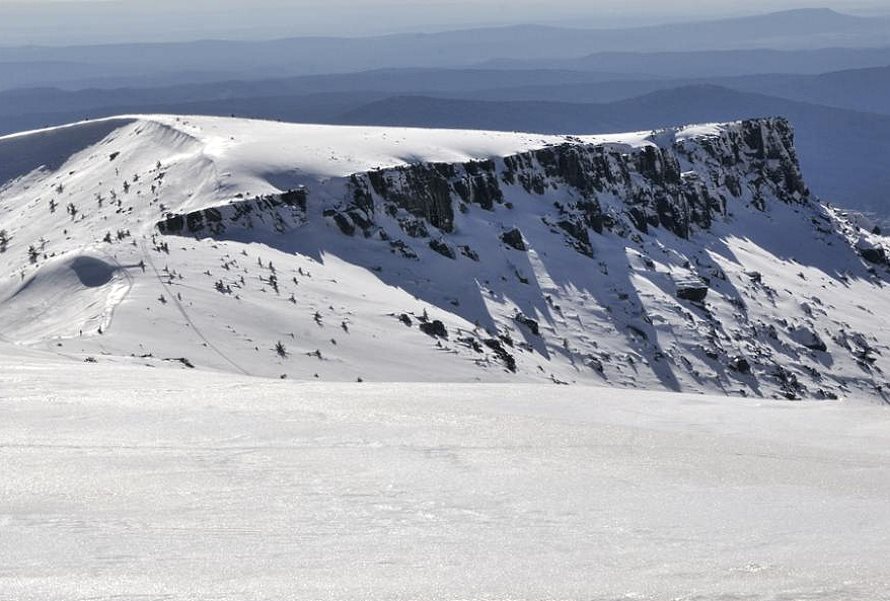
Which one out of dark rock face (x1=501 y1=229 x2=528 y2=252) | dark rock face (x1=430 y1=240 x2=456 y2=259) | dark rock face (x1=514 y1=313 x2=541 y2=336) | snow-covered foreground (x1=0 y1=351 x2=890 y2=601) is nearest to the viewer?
snow-covered foreground (x1=0 y1=351 x2=890 y2=601)

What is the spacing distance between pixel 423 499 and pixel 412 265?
38.1 m

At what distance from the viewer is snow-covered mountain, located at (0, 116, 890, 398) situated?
29.8m

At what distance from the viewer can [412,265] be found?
4466 cm

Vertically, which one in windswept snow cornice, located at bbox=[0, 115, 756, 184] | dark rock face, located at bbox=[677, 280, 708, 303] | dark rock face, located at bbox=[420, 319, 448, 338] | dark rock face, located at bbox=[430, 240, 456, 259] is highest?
windswept snow cornice, located at bbox=[0, 115, 756, 184]

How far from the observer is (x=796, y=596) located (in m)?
5.15

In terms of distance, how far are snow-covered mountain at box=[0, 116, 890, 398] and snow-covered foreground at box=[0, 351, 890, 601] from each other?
12.8 meters

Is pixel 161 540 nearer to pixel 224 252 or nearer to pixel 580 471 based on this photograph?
pixel 580 471

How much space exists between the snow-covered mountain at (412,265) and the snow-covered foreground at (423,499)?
1282 centimetres

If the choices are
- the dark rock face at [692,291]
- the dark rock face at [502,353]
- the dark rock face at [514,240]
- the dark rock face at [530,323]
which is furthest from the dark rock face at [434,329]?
the dark rock face at [692,291]

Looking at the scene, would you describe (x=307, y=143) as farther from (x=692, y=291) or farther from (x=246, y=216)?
(x=692, y=291)

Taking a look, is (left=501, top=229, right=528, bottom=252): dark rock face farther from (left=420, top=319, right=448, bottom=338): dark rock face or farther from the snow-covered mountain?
(left=420, top=319, right=448, bottom=338): dark rock face

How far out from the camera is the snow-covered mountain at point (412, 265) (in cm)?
2980

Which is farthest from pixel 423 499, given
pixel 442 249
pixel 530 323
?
pixel 442 249

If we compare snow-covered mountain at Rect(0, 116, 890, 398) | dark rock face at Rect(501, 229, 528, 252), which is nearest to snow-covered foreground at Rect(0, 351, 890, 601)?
snow-covered mountain at Rect(0, 116, 890, 398)
